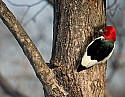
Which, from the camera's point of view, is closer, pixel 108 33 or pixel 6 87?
pixel 108 33

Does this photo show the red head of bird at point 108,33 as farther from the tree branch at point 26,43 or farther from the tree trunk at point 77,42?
the tree branch at point 26,43

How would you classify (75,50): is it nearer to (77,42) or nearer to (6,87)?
(77,42)

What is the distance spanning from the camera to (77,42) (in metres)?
1.10

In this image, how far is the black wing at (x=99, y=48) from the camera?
3.47 feet

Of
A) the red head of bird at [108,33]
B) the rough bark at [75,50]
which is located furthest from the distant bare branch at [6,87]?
the red head of bird at [108,33]

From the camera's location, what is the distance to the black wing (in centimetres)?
106

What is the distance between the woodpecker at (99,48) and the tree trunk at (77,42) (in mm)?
39

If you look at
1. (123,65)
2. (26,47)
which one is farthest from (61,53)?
Result: (123,65)

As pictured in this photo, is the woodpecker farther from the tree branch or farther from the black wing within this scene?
the tree branch

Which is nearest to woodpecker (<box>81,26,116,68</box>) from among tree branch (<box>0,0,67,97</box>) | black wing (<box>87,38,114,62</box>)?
black wing (<box>87,38,114,62</box>)

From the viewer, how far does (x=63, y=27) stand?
1127 millimetres

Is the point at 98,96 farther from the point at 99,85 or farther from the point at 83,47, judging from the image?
the point at 83,47

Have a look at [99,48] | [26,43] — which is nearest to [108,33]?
[99,48]

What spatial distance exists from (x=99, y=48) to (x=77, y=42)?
83 millimetres
